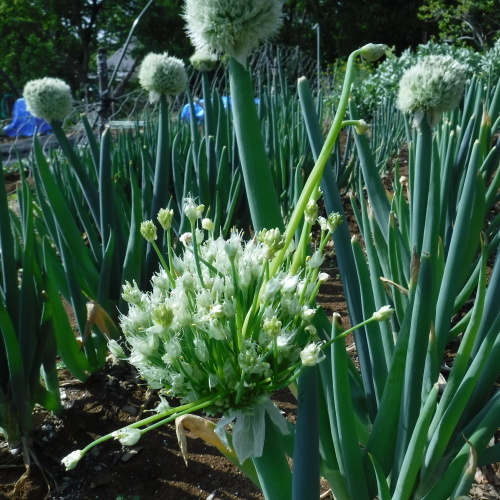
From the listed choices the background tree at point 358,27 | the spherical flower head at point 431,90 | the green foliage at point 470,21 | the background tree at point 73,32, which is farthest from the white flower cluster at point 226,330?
the background tree at point 73,32

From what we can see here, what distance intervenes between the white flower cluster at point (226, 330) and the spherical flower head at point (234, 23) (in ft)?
0.83

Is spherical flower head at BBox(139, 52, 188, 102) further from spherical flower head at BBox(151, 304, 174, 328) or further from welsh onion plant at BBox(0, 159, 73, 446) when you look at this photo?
spherical flower head at BBox(151, 304, 174, 328)

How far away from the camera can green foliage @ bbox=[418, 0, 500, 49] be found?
1128 centimetres

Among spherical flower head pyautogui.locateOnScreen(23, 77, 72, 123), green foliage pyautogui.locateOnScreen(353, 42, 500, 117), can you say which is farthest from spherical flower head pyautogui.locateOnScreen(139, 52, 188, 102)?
green foliage pyautogui.locateOnScreen(353, 42, 500, 117)

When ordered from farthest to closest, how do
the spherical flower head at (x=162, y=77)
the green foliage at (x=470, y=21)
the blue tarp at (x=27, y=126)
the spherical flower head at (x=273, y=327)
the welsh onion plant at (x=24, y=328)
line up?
the green foliage at (x=470, y=21)
the blue tarp at (x=27, y=126)
the spherical flower head at (x=162, y=77)
the welsh onion plant at (x=24, y=328)
the spherical flower head at (x=273, y=327)

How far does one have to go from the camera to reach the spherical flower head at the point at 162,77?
179 centimetres

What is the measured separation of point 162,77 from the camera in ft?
5.90

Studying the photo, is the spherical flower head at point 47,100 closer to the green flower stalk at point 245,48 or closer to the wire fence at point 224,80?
the wire fence at point 224,80

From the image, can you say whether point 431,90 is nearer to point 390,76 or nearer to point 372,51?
point 372,51

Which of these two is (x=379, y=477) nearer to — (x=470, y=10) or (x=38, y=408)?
(x=38, y=408)

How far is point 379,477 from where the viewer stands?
71 cm

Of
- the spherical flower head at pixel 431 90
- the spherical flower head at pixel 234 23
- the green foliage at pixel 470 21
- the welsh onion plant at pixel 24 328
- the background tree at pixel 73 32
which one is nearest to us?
the spherical flower head at pixel 234 23

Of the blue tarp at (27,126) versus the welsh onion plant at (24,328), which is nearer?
the welsh onion plant at (24,328)

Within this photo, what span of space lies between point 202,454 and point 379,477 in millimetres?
774
